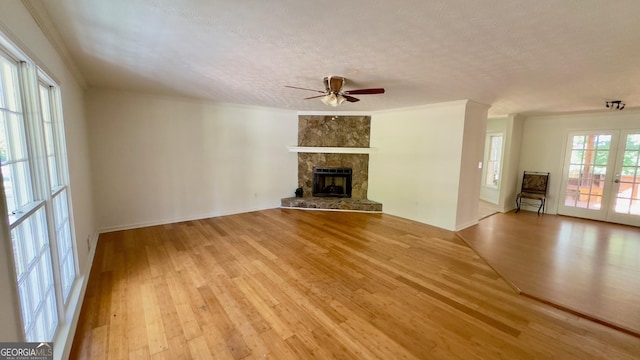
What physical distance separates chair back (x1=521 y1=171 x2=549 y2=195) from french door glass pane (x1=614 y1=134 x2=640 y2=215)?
1.19 metres

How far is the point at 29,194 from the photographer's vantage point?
1.71 metres

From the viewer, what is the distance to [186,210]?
5.04 meters

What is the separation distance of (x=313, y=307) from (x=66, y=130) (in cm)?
296

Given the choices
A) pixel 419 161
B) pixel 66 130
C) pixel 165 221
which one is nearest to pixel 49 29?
pixel 66 130

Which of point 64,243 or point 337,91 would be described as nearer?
point 64,243

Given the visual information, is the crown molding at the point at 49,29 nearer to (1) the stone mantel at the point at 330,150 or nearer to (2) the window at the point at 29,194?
(2) the window at the point at 29,194

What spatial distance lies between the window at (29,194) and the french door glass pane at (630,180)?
887 cm

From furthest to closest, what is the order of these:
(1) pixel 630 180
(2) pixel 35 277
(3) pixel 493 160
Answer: (3) pixel 493 160 → (1) pixel 630 180 → (2) pixel 35 277

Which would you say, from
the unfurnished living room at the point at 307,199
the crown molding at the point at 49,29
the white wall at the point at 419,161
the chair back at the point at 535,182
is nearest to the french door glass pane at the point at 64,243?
the unfurnished living room at the point at 307,199

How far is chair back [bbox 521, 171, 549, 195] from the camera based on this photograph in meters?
6.33

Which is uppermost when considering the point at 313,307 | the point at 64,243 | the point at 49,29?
the point at 49,29

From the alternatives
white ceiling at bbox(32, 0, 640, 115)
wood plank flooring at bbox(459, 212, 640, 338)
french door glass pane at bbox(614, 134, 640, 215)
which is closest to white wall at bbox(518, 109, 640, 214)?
french door glass pane at bbox(614, 134, 640, 215)

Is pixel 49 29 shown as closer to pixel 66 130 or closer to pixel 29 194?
pixel 66 130

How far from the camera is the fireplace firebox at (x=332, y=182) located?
21.1 ft
